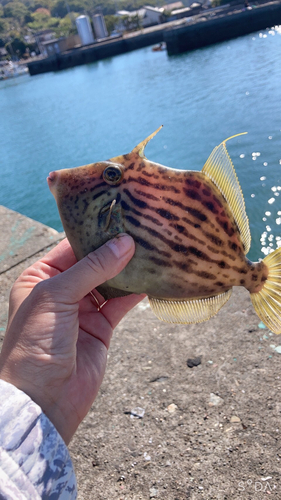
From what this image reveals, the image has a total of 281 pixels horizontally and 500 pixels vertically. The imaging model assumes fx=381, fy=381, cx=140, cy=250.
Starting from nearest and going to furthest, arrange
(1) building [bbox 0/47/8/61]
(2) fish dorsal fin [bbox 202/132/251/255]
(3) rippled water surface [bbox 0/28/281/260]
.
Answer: (2) fish dorsal fin [bbox 202/132/251/255]
(3) rippled water surface [bbox 0/28/281/260]
(1) building [bbox 0/47/8/61]

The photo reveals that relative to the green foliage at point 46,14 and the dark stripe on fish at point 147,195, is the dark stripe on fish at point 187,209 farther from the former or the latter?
the green foliage at point 46,14

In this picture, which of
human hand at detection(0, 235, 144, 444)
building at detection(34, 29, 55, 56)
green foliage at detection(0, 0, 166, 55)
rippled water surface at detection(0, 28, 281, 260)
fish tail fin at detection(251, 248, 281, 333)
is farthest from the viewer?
green foliage at detection(0, 0, 166, 55)

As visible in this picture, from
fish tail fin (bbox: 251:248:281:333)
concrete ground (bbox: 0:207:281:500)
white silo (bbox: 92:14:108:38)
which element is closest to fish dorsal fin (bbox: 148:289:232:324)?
fish tail fin (bbox: 251:248:281:333)

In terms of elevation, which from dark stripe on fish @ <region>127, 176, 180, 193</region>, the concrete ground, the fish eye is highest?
the fish eye

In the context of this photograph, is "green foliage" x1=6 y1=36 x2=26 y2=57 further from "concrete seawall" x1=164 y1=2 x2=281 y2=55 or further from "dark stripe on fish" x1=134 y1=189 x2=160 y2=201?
"dark stripe on fish" x1=134 y1=189 x2=160 y2=201

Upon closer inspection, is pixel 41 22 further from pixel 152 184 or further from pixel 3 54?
pixel 152 184

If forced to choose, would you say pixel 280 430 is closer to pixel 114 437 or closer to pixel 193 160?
pixel 114 437

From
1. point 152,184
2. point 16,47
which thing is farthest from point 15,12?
point 152,184
